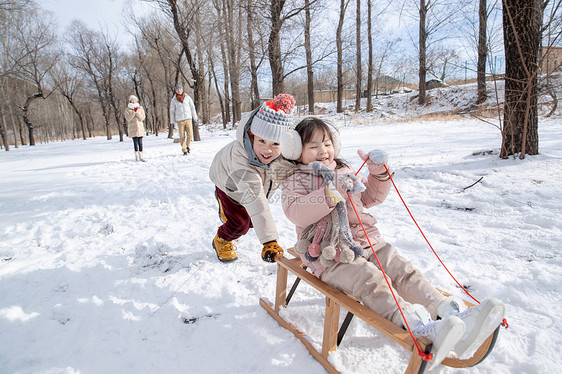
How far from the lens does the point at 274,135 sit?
2.20 m

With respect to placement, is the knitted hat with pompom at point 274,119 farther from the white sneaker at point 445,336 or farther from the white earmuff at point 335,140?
the white sneaker at point 445,336

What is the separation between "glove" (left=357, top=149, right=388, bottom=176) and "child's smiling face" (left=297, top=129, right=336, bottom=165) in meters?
0.23

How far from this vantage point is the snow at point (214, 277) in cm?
165

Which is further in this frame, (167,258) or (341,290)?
(167,258)

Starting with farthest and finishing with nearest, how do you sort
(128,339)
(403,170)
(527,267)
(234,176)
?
(403,170) → (234,176) → (527,267) → (128,339)

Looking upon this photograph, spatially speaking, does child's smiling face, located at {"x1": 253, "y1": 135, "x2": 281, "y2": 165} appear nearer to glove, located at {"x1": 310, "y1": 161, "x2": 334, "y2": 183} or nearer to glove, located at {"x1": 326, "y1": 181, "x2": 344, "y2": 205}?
glove, located at {"x1": 310, "y1": 161, "x2": 334, "y2": 183}

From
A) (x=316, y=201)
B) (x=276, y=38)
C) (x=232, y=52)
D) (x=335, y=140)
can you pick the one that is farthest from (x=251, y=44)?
(x=316, y=201)

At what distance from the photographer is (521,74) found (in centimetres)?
430

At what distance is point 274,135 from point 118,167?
6701mm

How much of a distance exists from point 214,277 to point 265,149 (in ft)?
3.74

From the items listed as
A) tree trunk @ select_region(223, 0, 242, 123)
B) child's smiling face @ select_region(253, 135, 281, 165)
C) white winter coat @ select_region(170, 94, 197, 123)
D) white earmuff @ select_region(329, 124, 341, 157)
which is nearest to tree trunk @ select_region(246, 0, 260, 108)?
tree trunk @ select_region(223, 0, 242, 123)

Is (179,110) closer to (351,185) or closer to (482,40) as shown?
(482,40)

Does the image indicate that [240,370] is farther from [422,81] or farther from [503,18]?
[422,81]

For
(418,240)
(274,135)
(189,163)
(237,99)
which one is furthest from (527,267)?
(237,99)
